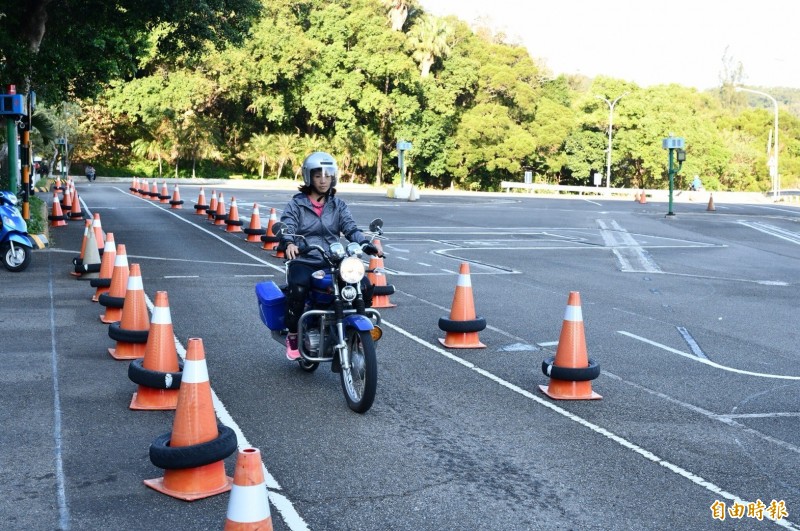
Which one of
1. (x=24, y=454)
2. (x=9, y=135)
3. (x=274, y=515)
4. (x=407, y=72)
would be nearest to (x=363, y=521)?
(x=274, y=515)

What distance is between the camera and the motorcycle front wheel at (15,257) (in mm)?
14391

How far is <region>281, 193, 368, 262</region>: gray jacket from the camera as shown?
25.0 feet

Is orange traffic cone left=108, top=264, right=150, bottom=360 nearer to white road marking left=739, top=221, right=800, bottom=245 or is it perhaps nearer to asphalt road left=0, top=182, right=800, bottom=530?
asphalt road left=0, top=182, right=800, bottom=530

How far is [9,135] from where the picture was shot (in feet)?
67.2

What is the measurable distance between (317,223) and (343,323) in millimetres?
1048

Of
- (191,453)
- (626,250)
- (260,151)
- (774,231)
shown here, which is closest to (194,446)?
(191,453)

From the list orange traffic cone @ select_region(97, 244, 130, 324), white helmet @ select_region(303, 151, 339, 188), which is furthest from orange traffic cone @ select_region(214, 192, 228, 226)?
white helmet @ select_region(303, 151, 339, 188)

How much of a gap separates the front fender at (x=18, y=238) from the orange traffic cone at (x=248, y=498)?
38.4ft

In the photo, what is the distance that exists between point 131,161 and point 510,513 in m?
71.8

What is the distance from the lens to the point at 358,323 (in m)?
6.74

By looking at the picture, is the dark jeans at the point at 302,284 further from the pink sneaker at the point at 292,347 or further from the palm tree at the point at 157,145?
the palm tree at the point at 157,145

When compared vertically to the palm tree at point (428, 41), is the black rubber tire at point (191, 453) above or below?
below

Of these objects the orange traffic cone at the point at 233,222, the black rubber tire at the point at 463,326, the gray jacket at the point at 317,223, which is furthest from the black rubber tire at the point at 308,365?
the orange traffic cone at the point at 233,222

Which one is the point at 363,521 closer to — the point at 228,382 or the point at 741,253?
the point at 228,382
